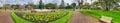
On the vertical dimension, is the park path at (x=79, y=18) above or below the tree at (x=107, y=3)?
below

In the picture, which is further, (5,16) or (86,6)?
(86,6)

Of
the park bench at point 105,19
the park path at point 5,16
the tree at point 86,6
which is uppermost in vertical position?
the tree at point 86,6

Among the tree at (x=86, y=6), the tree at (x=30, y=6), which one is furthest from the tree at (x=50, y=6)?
the tree at (x=86, y=6)

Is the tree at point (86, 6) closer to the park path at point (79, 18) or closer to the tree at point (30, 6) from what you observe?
the park path at point (79, 18)

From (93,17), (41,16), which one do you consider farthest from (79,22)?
(41,16)

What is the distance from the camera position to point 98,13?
11.2 ft

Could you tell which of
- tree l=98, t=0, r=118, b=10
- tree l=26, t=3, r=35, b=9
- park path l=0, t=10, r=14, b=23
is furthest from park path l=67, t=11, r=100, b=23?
park path l=0, t=10, r=14, b=23

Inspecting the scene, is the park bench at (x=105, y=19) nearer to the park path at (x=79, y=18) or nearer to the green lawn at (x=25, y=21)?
the park path at (x=79, y=18)

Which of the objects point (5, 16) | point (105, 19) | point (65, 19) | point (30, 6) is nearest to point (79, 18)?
point (65, 19)

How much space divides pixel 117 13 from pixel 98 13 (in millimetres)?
215

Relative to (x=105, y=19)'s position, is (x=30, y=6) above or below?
above

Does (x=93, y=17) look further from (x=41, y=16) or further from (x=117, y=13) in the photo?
(x=41, y=16)

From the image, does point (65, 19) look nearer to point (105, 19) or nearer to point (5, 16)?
point (105, 19)

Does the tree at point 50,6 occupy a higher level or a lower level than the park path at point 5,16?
higher
